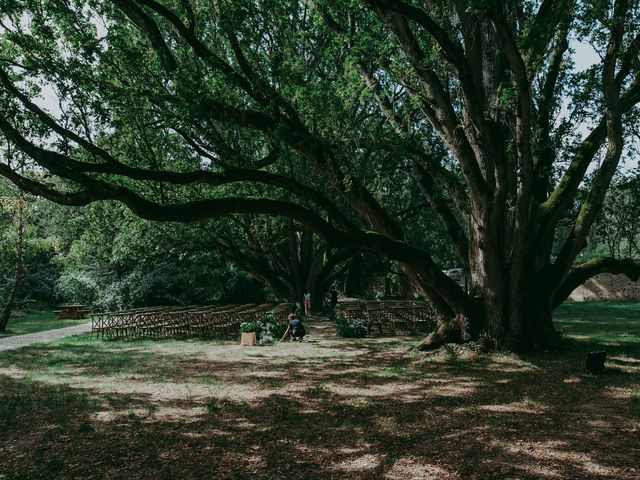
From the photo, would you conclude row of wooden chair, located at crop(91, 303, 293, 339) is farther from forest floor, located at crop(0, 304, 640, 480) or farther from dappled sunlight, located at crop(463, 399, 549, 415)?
dappled sunlight, located at crop(463, 399, 549, 415)

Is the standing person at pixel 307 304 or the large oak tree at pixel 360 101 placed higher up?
the large oak tree at pixel 360 101

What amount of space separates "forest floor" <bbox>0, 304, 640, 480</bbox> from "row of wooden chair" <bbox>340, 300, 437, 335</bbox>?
5937mm

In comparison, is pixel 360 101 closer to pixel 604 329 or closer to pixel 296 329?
pixel 296 329

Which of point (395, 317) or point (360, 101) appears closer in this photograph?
point (360, 101)

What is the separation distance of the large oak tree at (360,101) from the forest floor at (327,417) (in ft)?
8.60

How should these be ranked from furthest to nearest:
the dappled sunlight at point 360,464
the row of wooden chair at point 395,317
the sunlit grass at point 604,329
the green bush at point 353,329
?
the row of wooden chair at point 395,317, the green bush at point 353,329, the sunlit grass at point 604,329, the dappled sunlight at point 360,464

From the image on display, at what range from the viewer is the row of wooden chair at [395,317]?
1805 cm

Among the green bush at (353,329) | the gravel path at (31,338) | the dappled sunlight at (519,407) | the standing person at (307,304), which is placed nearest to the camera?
the dappled sunlight at (519,407)

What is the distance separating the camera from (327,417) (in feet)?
22.6

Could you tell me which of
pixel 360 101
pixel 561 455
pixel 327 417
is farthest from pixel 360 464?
pixel 360 101

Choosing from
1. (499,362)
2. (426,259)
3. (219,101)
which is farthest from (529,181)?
(219,101)

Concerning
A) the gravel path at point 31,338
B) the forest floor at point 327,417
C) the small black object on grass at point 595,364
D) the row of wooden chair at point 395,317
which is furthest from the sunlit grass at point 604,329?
the gravel path at point 31,338

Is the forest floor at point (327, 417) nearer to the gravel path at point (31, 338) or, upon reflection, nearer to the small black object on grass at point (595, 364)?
the small black object on grass at point (595, 364)

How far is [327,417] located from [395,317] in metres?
Result: 12.2
